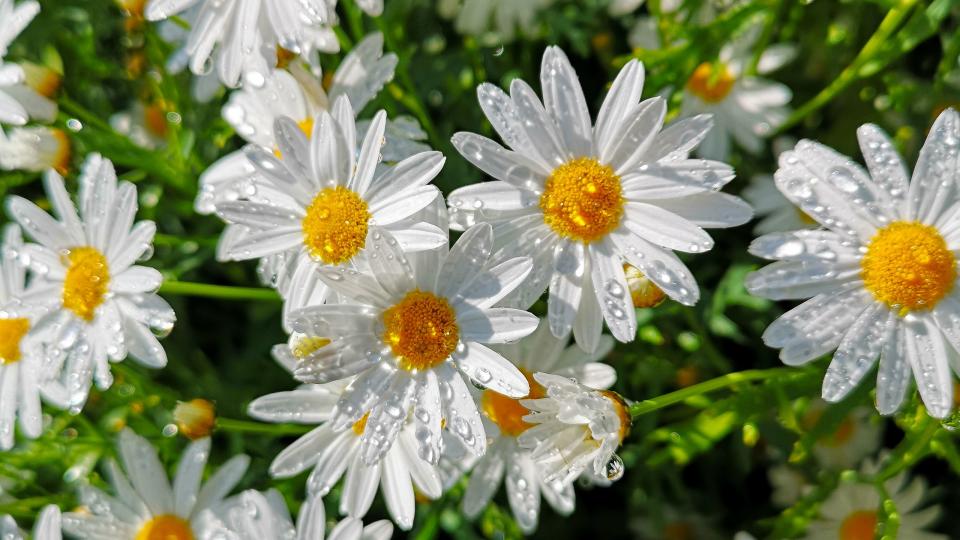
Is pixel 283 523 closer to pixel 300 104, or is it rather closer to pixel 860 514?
pixel 300 104

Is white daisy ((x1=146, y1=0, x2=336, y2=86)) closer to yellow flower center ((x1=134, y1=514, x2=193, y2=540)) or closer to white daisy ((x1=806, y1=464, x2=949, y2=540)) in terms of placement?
yellow flower center ((x1=134, y1=514, x2=193, y2=540))

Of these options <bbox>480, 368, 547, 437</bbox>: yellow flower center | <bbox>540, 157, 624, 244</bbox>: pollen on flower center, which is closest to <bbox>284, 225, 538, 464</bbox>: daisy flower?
Answer: <bbox>540, 157, 624, 244</bbox>: pollen on flower center

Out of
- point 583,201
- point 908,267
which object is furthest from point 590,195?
point 908,267

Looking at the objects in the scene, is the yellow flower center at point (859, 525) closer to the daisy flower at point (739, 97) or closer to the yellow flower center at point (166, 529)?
the daisy flower at point (739, 97)

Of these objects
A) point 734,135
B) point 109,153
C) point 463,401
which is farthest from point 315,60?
point 734,135

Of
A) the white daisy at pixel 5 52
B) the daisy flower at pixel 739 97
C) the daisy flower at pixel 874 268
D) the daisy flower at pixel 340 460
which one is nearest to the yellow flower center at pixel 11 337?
the white daisy at pixel 5 52

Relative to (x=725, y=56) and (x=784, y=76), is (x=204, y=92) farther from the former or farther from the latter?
(x=784, y=76)
